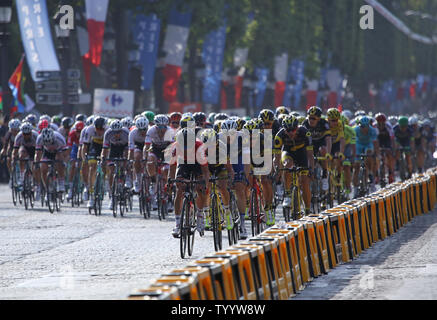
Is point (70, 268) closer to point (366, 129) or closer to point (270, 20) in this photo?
point (366, 129)

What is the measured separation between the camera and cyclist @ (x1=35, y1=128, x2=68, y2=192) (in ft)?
81.1

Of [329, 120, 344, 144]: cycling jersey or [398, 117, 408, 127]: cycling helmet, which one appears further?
[398, 117, 408, 127]: cycling helmet

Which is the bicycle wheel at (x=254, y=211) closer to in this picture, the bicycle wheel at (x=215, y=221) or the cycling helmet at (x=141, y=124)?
the bicycle wheel at (x=215, y=221)

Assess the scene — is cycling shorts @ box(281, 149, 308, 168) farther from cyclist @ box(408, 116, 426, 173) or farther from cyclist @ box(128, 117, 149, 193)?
cyclist @ box(408, 116, 426, 173)

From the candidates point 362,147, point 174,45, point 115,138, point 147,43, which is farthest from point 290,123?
point 174,45

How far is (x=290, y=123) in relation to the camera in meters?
19.4

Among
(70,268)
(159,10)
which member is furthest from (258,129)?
(159,10)

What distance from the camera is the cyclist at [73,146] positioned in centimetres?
2662

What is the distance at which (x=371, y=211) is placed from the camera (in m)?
17.5

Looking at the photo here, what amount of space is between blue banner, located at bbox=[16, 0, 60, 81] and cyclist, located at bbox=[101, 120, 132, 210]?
372 inches

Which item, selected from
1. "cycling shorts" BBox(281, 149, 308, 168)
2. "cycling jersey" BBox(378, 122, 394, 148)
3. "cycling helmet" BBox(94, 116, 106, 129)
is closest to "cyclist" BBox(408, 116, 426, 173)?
"cycling jersey" BBox(378, 122, 394, 148)

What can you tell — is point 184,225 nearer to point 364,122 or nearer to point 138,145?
point 138,145

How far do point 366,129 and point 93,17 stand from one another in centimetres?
1317

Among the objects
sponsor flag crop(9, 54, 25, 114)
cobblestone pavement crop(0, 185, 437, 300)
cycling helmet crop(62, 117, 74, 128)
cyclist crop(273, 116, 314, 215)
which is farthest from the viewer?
sponsor flag crop(9, 54, 25, 114)
